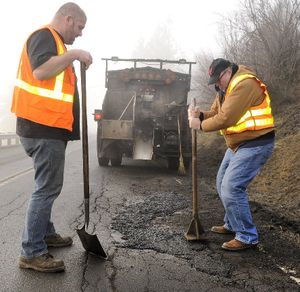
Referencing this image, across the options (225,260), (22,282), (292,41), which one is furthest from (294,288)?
(292,41)

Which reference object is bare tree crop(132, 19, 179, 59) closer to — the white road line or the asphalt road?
the white road line

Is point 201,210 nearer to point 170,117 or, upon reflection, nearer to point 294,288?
point 294,288

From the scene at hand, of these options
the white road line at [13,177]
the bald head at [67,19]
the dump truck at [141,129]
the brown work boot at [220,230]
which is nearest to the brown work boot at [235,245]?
the brown work boot at [220,230]

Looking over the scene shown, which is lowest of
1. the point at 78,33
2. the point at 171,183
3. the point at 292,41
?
the point at 171,183

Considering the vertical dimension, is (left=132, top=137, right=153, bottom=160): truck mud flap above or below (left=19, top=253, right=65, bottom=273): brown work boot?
above

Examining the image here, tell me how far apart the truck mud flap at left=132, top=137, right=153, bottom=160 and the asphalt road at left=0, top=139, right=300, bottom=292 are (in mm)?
3002

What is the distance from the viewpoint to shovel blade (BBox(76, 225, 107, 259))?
3.93 m

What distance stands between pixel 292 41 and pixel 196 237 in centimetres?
846

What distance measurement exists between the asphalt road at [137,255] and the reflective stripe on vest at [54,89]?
4.92ft

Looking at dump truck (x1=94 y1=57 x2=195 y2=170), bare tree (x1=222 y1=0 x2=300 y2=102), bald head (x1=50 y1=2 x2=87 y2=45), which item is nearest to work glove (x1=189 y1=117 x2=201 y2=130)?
bald head (x1=50 y1=2 x2=87 y2=45)

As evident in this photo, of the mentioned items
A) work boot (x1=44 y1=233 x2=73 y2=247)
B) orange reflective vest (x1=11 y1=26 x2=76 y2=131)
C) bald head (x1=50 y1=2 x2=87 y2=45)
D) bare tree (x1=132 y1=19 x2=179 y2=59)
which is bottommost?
work boot (x1=44 y1=233 x2=73 y2=247)

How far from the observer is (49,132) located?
362cm

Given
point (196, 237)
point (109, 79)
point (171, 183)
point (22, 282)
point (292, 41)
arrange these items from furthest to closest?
point (109, 79) → point (292, 41) → point (171, 183) → point (196, 237) → point (22, 282)

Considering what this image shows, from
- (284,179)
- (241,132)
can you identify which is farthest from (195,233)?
(284,179)
